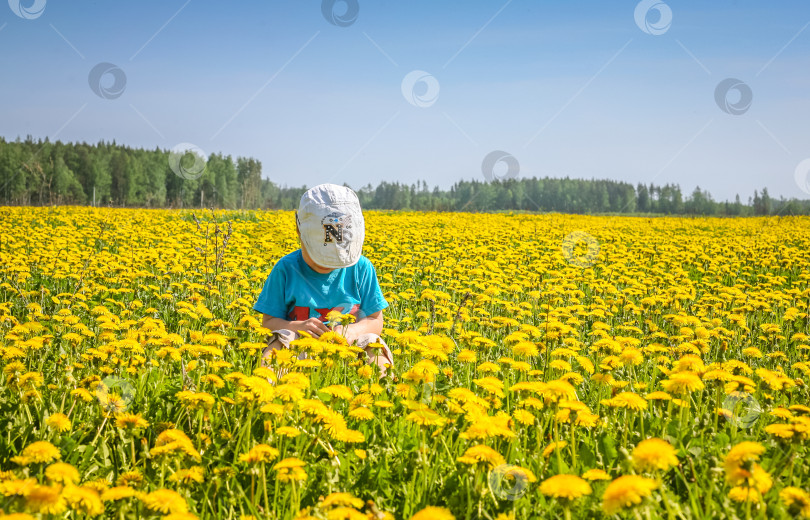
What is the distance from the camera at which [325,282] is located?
402 cm

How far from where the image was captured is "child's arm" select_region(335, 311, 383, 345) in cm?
384

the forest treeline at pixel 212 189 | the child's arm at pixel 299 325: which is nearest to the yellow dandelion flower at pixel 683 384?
the child's arm at pixel 299 325

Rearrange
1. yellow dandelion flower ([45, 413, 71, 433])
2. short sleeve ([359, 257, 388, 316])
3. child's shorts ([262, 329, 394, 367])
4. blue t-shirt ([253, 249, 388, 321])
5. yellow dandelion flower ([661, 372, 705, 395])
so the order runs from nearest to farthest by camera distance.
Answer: yellow dandelion flower ([45, 413, 71, 433]) → yellow dandelion flower ([661, 372, 705, 395]) → child's shorts ([262, 329, 394, 367]) → blue t-shirt ([253, 249, 388, 321]) → short sleeve ([359, 257, 388, 316])

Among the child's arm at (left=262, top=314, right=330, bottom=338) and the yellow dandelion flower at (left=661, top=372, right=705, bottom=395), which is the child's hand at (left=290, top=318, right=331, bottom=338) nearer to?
the child's arm at (left=262, top=314, right=330, bottom=338)

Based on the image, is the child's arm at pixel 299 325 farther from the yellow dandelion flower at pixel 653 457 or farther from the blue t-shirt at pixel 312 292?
the yellow dandelion flower at pixel 653 457

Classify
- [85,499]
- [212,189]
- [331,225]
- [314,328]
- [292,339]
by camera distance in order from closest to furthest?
[85,499], [314,328], [331,225], [292,339], [212,189]

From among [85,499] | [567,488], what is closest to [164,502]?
[85,499]

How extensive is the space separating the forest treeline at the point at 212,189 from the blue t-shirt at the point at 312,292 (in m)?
11.3

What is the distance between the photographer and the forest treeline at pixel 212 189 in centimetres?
5569

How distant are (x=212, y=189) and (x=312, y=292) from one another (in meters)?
89.6

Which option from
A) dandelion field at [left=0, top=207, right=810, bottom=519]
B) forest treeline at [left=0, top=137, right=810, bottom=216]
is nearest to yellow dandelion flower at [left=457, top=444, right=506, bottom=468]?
dandelion field at [left=0, top=207, right=810, bottom=519]

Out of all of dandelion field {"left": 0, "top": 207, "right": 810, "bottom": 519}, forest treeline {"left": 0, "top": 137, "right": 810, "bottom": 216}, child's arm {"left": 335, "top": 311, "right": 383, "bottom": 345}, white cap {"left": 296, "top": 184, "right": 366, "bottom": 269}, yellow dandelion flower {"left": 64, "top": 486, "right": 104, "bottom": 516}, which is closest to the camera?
yellow dandelion flower {"left": 64, "top": 486, "right": 104, "bottom": 516}

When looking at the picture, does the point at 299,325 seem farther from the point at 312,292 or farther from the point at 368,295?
the point at 368,295

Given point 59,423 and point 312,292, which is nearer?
point 59,423
